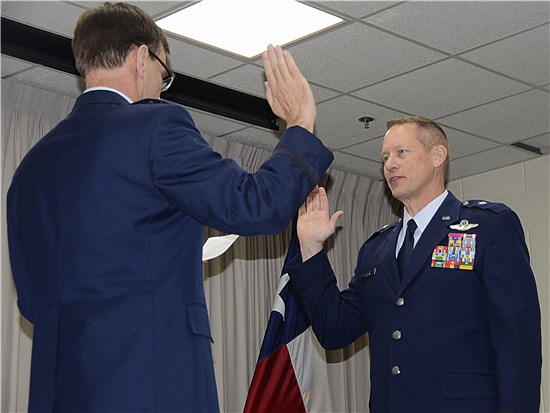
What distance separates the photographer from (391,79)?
4926mm

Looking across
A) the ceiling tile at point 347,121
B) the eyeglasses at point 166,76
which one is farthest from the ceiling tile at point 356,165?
the eyeglasses at point 166,76

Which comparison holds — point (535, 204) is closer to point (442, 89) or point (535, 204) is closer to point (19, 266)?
point (442, 89)

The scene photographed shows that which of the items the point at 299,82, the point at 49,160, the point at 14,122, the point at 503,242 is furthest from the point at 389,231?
the point at 14,122

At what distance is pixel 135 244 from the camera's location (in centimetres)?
188

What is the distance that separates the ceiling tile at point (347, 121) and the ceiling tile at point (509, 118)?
1.20 ft

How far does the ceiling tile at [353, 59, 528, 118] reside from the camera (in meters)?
4.86

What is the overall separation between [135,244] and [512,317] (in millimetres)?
1514

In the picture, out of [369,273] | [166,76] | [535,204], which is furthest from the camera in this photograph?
[535,204]

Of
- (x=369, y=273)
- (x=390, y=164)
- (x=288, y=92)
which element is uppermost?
(x=390, y=164)

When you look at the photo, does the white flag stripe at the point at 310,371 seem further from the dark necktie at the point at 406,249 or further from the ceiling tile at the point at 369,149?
the dark necktie at the point at 406,249

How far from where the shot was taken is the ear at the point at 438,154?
358cm

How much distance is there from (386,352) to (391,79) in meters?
2.09

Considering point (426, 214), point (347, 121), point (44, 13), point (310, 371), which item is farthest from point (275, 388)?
point (44, 13)

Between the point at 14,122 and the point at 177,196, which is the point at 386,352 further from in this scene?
the point at 14,122
